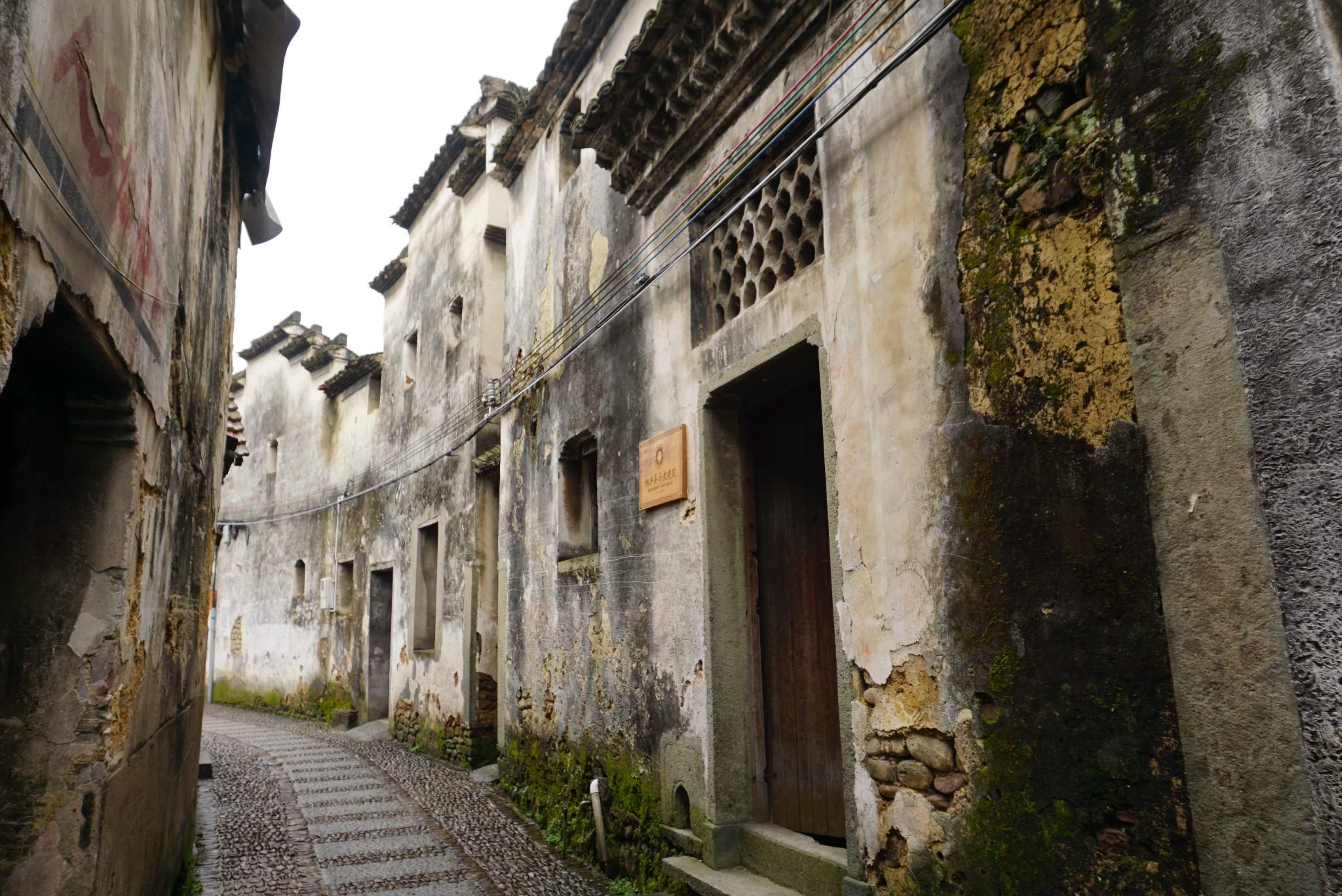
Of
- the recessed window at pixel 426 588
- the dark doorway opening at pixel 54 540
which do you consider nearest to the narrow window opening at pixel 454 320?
the recessed window at pixel 426 588

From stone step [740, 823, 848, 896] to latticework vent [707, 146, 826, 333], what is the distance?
2.76m

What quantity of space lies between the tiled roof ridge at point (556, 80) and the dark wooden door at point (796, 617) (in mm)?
4236

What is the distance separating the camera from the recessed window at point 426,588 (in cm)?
1207

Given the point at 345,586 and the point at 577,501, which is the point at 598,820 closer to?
the point at 577,501

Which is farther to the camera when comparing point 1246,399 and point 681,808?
point 681,808

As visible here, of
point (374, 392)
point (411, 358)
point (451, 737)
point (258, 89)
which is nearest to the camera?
point (258, 89)

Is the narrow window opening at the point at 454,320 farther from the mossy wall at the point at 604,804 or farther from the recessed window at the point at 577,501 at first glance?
the mossy wall at the point at 604,804

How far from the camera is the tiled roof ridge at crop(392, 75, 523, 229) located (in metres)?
11.2

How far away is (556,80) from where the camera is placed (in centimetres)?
844

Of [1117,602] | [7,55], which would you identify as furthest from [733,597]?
[7,55]

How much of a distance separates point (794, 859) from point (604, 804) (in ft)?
7.48

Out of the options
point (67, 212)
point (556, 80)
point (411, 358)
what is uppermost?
point (556, 80)

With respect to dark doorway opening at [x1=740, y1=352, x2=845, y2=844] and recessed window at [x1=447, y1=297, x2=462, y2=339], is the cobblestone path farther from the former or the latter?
recessed window at [x1=447, y1=297, x2=462, y2=339]

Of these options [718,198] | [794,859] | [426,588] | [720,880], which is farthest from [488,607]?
[794,859]
